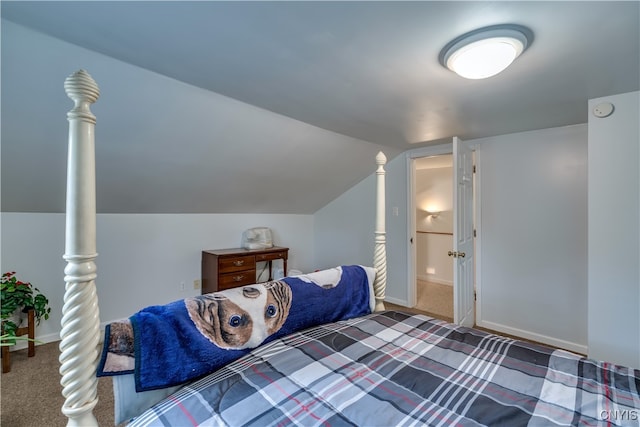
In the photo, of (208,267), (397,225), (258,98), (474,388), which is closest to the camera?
(474,388)

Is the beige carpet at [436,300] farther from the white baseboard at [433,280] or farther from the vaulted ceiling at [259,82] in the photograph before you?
the vaulted ceiling at [259,82]

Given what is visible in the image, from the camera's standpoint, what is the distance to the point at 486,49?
1.36 metres

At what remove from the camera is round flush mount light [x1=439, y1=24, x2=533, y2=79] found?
1.29 m

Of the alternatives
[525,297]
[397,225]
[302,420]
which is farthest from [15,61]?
[525,297]

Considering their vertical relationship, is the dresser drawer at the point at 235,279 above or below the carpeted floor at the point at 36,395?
above

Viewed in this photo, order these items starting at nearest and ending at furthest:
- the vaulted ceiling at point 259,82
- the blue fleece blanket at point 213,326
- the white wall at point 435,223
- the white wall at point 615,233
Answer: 1. the blue fleece blanket at point 213,326
2. the vaulted ceiling at point 259,82
3. the white wall at point 615,233
4. the white wall at point 435,223

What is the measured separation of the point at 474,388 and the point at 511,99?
1.97 m

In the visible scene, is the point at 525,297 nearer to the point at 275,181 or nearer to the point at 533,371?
the point at 533,371

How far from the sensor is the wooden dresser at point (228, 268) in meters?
3.34

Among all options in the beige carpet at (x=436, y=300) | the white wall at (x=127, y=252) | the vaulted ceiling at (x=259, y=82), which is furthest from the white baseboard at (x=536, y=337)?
the white wall at (x=127, y=252)

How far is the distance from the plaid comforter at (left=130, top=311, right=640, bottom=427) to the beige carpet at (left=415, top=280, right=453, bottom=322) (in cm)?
229

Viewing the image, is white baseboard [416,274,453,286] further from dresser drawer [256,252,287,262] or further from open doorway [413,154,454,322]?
dresser drawer [256,252,287,262]

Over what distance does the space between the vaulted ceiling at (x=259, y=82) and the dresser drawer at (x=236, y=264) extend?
818mm

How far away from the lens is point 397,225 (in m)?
3.94
